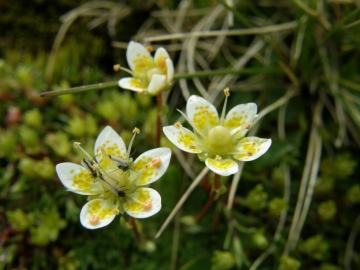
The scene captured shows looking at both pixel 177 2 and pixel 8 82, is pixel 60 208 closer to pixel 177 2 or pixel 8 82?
pixel 8 82

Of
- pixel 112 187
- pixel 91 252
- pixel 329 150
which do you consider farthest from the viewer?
pixel 329 150

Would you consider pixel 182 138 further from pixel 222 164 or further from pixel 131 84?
pixel 131 84

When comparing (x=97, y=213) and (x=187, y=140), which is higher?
(x=187, y=140)

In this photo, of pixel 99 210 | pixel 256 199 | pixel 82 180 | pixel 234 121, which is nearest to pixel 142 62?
pixel 234 121

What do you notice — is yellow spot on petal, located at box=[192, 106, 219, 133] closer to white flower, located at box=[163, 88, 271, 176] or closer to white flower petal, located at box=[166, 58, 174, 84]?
white flower, located at box=[163, 88, 271, 176]

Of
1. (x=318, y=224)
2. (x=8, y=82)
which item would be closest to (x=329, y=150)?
(x=318, y=224)

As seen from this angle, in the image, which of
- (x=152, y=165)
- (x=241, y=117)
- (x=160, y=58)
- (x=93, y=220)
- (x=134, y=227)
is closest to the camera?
(x=93, y=220)

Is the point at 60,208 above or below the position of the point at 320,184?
below
